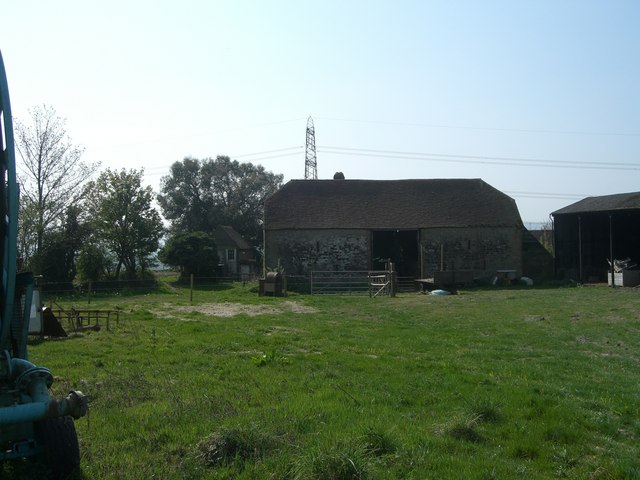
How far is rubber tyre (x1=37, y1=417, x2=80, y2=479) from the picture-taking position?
4570 millimetres

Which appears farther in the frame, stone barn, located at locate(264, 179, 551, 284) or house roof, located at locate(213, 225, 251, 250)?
house roof, located at locate(213, 225, 251, 250)

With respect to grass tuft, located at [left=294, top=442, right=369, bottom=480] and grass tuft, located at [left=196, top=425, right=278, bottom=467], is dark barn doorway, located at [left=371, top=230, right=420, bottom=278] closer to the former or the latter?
grass tuft, located at [left=196, top=425, right=278, bottom=467]

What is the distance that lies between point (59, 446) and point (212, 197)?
6147 cm

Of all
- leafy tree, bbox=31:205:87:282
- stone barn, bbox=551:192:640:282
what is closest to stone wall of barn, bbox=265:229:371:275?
stone barn, bbox=551:192:640:282

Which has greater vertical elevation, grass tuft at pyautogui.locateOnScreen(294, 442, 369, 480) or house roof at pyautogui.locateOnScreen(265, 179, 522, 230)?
house roof at pyautogui.locateOnScreen(265, 179, 522, 230)

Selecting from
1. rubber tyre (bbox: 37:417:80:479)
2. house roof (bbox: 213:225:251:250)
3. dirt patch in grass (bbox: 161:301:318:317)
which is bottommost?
dirt patch in grass (bbox: 161:301:318:317)

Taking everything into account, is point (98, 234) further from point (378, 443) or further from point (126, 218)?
point (378, 443)

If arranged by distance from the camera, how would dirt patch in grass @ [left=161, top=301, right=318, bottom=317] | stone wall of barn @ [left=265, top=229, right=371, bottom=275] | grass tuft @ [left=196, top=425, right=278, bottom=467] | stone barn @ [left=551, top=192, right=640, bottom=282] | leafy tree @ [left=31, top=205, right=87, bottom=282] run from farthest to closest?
stone wall of barn @ [left=265, top=229, right=371, bottom=275] < leafy tree @ [left=31, top=205, right=87, bottom=282] < stone barn @ [left=551, top=192, right=640, bottom=282] < dirt patch in grass @ [left=161, top=301, right=318, bottom=317] < grass tuft @ [left=196, top=425, right=278, bottom=467]

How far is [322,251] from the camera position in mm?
38188

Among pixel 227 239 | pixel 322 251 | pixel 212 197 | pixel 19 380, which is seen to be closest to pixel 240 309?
pixel 322 251

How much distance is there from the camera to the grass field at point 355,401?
5164mm

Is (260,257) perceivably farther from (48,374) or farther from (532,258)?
(48,374)

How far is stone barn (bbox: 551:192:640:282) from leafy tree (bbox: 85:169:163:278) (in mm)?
26968

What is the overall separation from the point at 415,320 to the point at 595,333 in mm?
5003
